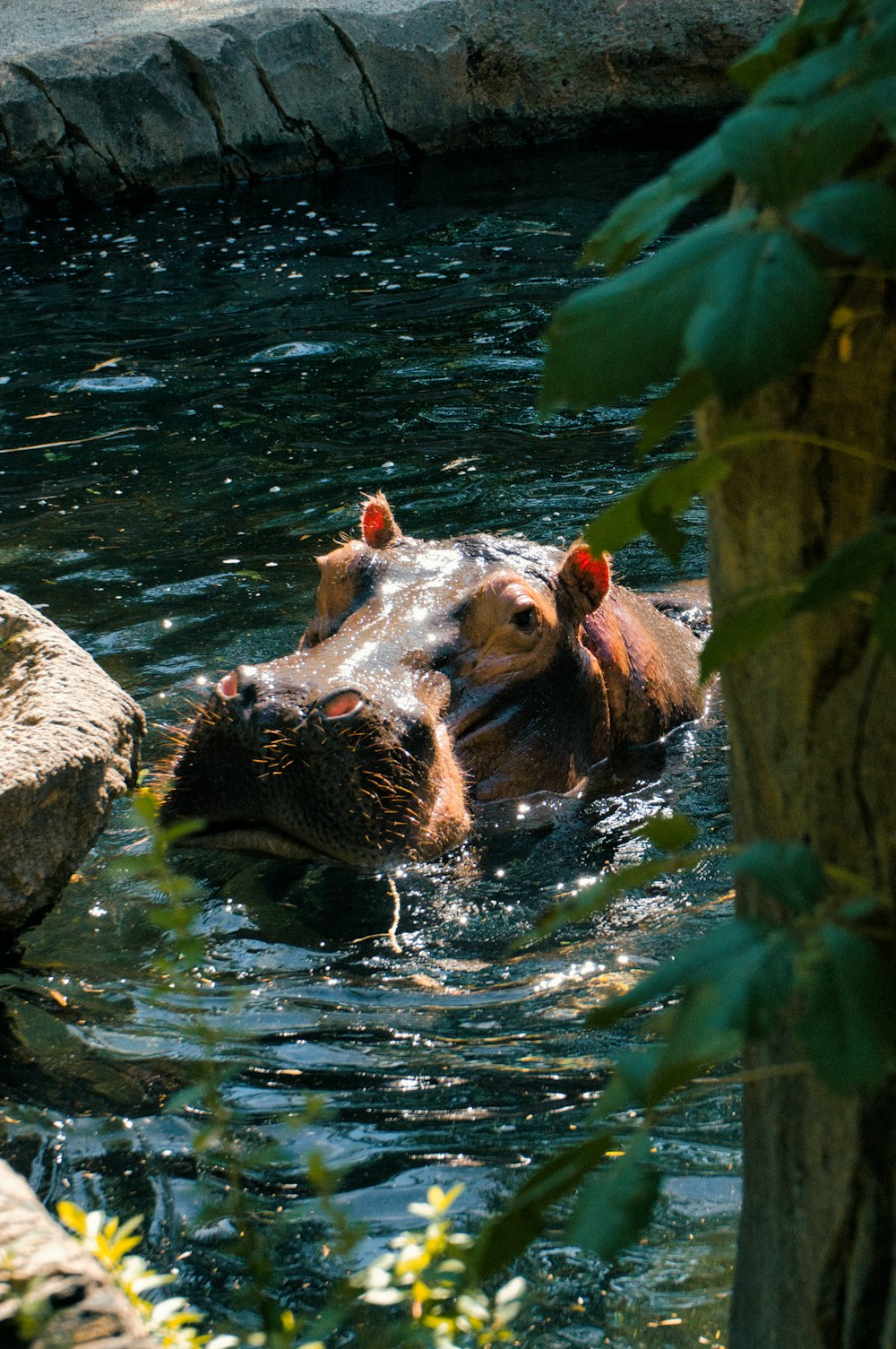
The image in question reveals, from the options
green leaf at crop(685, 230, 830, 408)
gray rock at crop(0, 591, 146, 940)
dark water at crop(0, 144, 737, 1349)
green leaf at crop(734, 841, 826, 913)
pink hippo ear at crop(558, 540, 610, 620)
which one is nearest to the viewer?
green leaf at crop(685, 230, 830, 408)

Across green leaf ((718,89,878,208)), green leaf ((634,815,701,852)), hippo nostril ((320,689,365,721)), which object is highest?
green leaf ((718,89,878,208))

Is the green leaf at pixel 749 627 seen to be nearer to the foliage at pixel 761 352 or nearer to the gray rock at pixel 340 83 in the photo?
the foliage at pixel 761 352

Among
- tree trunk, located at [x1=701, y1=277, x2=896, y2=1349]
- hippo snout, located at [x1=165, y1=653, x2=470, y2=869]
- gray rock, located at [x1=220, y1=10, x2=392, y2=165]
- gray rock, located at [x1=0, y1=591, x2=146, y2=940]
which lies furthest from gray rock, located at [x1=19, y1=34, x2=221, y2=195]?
tree trunk, located at [x1=701, y1=277, x2=896, y2=1349]

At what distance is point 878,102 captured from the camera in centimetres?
81

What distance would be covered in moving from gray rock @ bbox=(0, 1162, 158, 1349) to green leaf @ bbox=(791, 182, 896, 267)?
1086 mm

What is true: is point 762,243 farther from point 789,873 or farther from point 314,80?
point 314,80

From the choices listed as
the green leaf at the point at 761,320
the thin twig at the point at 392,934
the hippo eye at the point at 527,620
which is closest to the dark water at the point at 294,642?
the thin twig at the point at 392,934

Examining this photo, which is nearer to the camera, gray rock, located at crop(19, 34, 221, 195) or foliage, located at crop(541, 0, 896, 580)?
foliage, located at crop(541, 0, 896, 580)

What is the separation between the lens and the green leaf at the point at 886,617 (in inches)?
35.2

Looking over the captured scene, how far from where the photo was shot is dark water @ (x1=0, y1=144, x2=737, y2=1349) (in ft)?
8.43

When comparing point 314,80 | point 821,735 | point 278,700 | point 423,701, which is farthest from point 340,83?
point 821,735

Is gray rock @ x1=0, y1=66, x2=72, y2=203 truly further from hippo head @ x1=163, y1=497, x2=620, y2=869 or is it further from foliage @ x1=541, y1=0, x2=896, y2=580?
foliage @ x1=541, y1=0, x2=896, y2=580

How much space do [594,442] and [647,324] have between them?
23.3 ft

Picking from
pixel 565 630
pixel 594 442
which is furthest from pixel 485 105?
pixel 565 630
